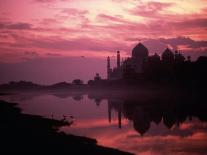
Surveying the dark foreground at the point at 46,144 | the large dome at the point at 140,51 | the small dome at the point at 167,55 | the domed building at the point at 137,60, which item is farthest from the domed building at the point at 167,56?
the dark foreground at the point at 46,144

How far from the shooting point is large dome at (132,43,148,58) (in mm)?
138125

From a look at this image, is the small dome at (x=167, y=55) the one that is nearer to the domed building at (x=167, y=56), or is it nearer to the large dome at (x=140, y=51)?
the domed building at (x=167, y=56)

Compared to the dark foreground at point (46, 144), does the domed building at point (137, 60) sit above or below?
above

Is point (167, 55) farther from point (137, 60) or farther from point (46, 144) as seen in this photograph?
point (46, 144)

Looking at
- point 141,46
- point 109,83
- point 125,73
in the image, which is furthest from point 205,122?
point 109,83

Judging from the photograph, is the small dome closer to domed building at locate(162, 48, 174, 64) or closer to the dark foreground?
domed building at locate(162, 48, 174, 64)

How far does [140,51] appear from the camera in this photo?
13800cm

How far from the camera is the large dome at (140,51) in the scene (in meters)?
138

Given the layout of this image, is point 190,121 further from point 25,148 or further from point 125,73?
point 125,73

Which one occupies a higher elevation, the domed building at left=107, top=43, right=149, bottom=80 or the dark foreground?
the domed building at left=107, top=43, right=149, bottom=80

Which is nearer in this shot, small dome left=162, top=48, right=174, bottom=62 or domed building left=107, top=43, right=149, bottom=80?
small dome left=162, top=48, right=174, bottom=62

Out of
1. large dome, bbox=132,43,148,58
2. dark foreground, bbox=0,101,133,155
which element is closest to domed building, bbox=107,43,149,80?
large dome, bbox=132,43,148,58

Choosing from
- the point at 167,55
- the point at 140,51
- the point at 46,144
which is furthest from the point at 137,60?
the point at 46,144

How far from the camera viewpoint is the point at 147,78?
11019 centimetres
